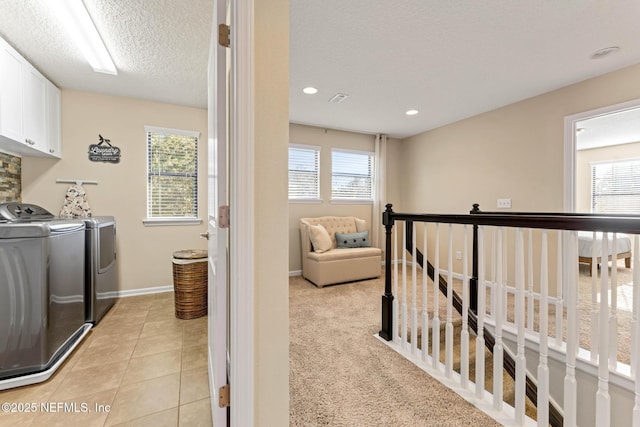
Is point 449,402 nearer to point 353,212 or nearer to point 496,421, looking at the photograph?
point 496,421

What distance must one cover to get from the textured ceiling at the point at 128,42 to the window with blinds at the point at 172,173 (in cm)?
62

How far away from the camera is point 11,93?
86.8 inches

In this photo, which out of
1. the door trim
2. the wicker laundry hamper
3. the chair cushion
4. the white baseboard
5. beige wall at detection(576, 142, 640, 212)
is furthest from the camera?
beige wall at detection(576, 142, 640, 212)

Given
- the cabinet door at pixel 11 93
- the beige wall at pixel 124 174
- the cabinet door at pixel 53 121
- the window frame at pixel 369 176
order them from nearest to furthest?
1. the cabinet door at pixel 11 93
2. the cabinet door at pixel 53 121
3. the beige wall at pixel 124 174
4. the window frame at pixel 369 176

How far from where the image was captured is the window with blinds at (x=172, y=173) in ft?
11.3

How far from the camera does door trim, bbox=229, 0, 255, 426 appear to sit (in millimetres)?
913

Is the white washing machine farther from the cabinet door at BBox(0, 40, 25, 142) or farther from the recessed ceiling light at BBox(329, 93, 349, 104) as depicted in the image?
the recessed ceiling light at BBox(329, 93, 349, 104)

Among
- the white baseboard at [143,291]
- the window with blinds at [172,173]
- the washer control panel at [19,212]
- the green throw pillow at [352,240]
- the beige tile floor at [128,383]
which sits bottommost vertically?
the beige tile floor at [128,383]

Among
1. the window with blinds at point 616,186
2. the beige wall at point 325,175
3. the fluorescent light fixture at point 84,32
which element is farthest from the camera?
the window with blinds at point 616,186

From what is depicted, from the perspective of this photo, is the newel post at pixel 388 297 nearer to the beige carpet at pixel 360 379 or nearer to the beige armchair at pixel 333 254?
the beige carpet at pixel 360 379

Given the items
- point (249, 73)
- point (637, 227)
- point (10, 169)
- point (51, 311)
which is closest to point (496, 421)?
point (637, 227)

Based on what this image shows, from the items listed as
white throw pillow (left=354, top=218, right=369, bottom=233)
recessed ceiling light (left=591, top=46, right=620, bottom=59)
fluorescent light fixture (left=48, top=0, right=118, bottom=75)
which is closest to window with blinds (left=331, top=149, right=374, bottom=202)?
white throw pillow (left=354, top=218, right=369, bottom=233)

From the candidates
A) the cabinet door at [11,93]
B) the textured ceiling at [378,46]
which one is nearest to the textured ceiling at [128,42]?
the textured ceiling at [378,46]

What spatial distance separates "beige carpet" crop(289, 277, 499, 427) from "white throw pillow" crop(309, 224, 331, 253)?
1346 millimetres
